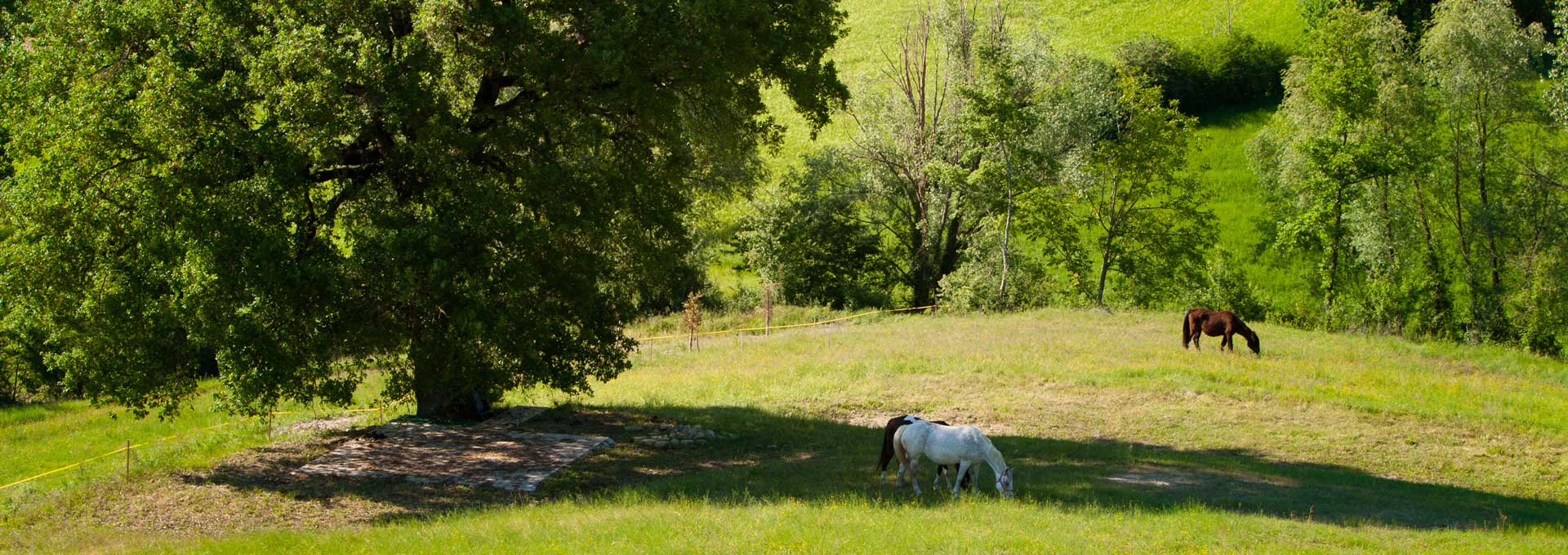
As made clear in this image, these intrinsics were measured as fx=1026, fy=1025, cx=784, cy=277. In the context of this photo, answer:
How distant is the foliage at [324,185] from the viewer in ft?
49.3

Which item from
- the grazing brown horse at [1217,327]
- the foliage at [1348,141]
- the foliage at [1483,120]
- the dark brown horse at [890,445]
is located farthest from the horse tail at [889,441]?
the foliage at [1483,120]

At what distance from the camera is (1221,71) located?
58.3 m

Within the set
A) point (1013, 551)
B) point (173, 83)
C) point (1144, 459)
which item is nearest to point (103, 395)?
point (173, 83)

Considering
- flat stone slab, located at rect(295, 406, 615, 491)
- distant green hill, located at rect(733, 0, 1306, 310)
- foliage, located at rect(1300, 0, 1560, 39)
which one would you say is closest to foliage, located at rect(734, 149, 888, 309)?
distant green hill, located at rect(733, 0, 1306, 310)

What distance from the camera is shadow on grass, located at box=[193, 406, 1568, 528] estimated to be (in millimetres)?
14672

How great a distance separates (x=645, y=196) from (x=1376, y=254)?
36.0 m

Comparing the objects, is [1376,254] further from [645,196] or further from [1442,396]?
[645,196]

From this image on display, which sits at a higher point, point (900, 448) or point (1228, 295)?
point (1228, 295)

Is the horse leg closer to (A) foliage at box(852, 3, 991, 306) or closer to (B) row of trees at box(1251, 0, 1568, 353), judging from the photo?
(A) foliage at box(852, 3, 991, 306)

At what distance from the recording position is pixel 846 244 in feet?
161

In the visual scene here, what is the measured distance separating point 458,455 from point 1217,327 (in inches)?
855

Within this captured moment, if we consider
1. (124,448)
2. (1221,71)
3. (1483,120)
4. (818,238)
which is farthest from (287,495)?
(1221,71)

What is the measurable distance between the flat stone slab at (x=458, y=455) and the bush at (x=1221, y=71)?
4692cm

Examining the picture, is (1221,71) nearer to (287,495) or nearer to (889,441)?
(889,441)
